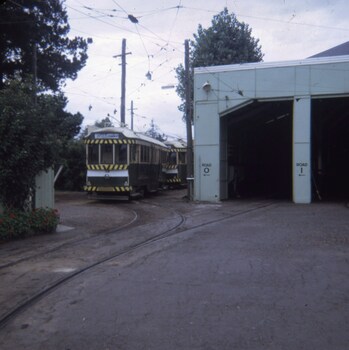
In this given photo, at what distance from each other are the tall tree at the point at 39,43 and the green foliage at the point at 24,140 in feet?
30.5

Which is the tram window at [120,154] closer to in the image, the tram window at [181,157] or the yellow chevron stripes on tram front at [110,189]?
the yellow chevron stripes on tram front at [110,189]

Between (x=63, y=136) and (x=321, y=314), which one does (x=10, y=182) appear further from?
(x=321, y=314)

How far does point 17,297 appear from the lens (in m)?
6.73

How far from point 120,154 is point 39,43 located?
27.4ft

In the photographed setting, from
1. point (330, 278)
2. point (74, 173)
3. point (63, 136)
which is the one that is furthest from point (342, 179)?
point (330, 278)

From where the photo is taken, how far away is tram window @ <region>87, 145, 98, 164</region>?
22.4 m

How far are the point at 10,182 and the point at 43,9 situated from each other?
49.5 feet

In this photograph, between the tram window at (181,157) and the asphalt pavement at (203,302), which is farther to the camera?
the tram window at (181,157)

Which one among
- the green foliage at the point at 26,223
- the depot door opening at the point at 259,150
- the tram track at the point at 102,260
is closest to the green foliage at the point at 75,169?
the depot door opening at the point at 259,150

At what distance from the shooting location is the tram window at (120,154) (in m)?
22.2

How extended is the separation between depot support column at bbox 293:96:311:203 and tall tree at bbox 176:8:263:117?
45.6ft

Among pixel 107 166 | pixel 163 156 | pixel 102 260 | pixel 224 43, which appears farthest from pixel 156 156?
pixel 102 260

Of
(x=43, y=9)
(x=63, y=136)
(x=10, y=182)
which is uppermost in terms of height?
(x=43, y=9)

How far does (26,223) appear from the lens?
12.2m
